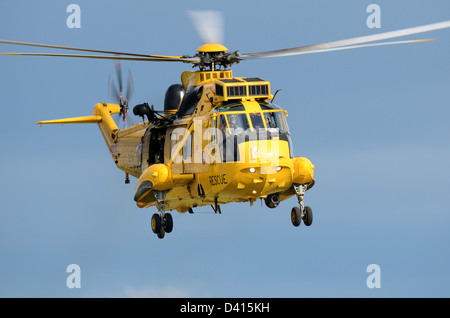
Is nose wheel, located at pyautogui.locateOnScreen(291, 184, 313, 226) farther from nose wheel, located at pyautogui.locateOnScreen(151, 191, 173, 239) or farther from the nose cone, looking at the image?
nose wheel, located at pyautogui.locateOnScreen(151, 191, 173, 239)

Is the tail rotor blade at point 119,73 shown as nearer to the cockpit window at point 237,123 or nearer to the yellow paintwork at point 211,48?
the yellow paintwork at point 211,48

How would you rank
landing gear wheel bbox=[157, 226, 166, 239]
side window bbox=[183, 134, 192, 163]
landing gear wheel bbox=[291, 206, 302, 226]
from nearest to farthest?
1. landing gear wheel bbox=[291, 206, 302, 226]
2. side window bbox=[183, 134, 192, 163]
3. landing gear wheel bbox=[157, 226, 166, 239]

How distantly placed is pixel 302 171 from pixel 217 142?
10.4 feet

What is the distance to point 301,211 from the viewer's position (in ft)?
121

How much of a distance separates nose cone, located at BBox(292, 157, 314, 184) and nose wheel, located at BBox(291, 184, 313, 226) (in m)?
0.38

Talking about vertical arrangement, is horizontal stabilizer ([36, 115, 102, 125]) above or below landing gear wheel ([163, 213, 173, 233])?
above

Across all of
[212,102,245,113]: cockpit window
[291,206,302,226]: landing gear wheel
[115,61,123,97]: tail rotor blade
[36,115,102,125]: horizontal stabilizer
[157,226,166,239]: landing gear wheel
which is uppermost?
[115,61,123,97]: tail rotor blade

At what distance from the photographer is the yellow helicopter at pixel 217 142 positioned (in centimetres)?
3491

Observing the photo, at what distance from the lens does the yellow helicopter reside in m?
34.9

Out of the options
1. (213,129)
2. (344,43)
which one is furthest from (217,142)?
(344,43)

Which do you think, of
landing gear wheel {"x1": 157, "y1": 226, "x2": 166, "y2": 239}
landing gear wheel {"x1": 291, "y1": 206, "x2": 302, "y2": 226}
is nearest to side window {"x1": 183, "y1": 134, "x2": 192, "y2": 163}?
landing gear wheel {"x1": 157, "y1": 226, "x2": 166, "y2": 239}

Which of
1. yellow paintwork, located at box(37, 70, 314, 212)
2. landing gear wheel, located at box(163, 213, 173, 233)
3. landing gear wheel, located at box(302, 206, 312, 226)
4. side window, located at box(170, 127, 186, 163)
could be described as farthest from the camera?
landing gear wheel, located at box(163, 213, 173, 233)

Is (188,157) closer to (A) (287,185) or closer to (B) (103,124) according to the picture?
(A) (287,185)

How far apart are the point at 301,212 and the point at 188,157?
451 centimetres
